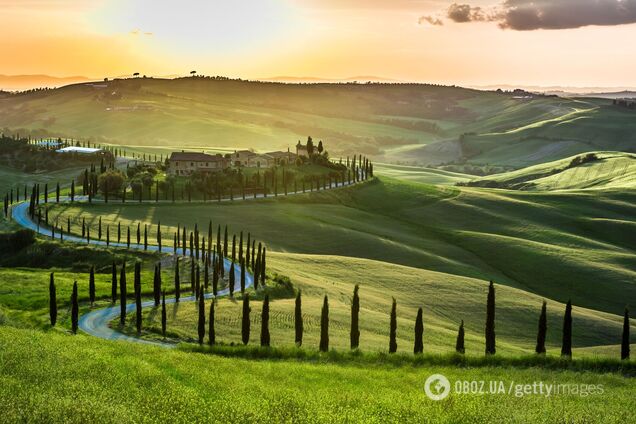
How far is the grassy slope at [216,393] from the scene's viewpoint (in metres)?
26.8

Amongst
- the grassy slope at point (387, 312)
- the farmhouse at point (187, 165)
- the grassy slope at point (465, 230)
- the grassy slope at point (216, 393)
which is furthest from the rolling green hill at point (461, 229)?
the grassy slope at point (216, 393)

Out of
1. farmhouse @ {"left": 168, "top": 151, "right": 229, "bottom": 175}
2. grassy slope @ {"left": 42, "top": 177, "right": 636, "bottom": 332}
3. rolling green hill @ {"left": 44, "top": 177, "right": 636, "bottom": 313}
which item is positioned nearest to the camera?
grassy slope @ {"left": 42, "top": 177, "right": 636, "bottom": 332}

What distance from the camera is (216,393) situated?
31312 millimetres

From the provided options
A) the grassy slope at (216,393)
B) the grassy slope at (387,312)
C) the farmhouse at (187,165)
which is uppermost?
the farmhouse at (187,165)

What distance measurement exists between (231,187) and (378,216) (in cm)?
4018

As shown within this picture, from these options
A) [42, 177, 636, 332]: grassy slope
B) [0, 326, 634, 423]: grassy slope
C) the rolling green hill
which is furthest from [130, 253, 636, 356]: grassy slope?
the rolling green hill

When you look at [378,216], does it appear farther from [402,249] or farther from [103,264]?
[103,264]

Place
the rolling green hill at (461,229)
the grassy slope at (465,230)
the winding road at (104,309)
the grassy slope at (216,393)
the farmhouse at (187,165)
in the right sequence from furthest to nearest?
1. the farmhouse at (187,165)
2. the rolling green hill at (461,229)
3. the grassy slope at (465,230)
4. the winding road at (104,309)
5. the grassy slope at (216,393)

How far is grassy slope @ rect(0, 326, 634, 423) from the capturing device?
26.8 meters

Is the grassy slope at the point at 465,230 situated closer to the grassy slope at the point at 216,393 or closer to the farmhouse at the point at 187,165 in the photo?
the farmhouse at the point at 187,165

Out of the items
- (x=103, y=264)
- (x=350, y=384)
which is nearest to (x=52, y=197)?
(x=103, y=264)

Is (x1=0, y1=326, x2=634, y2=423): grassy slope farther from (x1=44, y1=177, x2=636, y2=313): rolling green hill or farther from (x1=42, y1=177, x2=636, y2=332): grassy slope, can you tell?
(x1=44, y1=177, x2=636, y2=313): rolling green hill

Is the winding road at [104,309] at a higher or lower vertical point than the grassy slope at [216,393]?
lower

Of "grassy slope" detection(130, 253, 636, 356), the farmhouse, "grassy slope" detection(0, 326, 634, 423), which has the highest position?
the farmhouse
